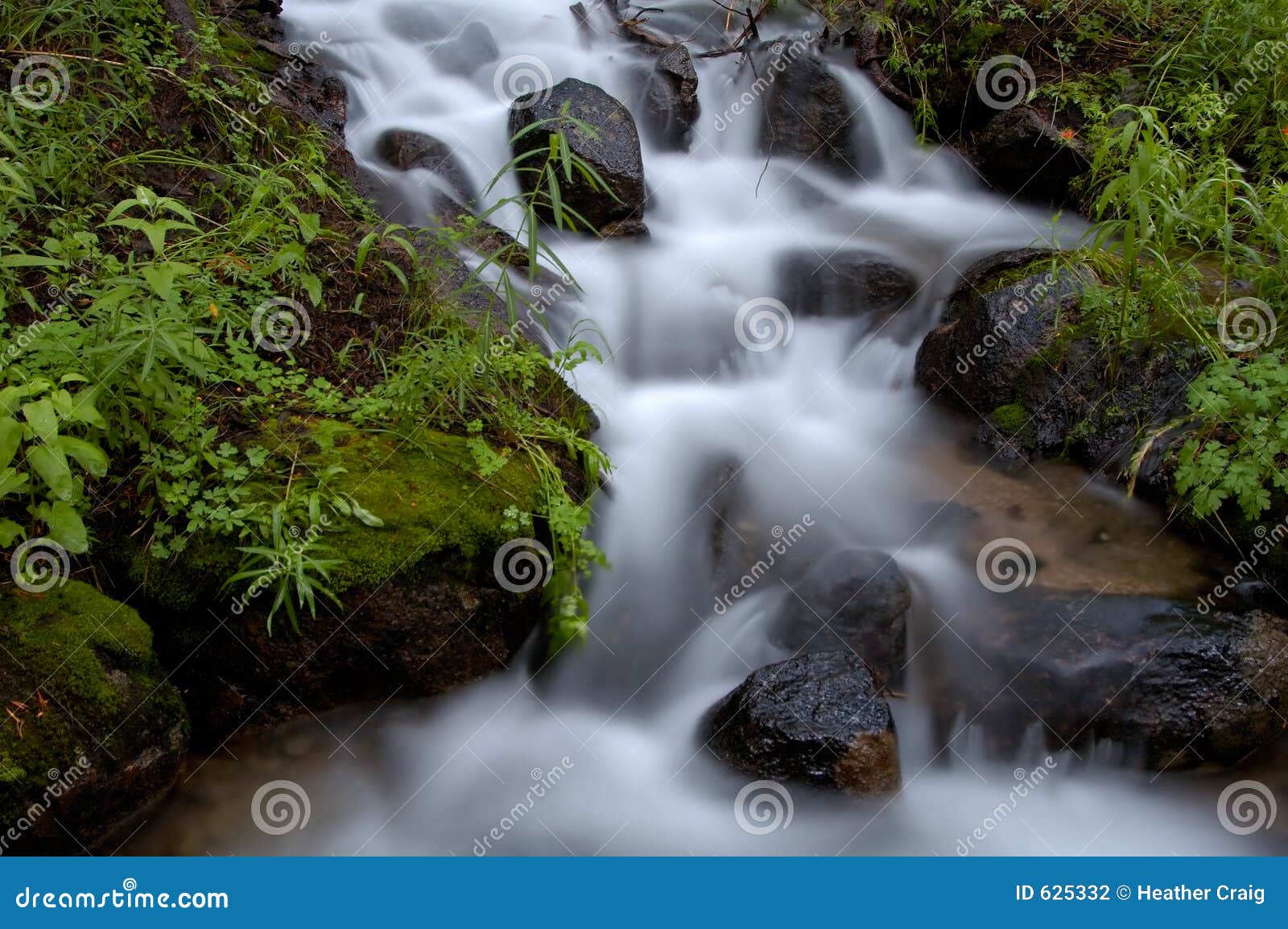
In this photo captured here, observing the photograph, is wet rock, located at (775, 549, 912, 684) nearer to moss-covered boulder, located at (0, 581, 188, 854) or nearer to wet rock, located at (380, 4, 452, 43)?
moss-covered boulder, located at (0, 581, 188, 854)

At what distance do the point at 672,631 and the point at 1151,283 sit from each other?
2.75 meters

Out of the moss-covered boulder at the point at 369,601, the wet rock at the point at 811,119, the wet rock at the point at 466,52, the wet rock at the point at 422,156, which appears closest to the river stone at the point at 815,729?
the moss-covered boulder at the point at 369,601

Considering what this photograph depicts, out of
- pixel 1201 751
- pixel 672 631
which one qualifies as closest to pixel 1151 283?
pixel 1201 751

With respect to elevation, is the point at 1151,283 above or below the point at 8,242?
above

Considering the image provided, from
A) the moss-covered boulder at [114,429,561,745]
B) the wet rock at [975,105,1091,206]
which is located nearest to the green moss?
the moss-covered boulder at [114,429,561,745]

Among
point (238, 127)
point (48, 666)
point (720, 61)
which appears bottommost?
point (48, 666)

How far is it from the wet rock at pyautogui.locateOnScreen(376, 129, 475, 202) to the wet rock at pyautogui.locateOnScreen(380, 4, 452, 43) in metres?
1.41

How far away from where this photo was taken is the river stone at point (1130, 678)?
11.2 ft

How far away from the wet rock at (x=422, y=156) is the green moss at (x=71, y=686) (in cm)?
354

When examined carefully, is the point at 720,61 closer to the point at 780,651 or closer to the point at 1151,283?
the point at 1151,283

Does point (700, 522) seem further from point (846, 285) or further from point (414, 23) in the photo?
point (414, 23)

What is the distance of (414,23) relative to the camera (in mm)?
6941

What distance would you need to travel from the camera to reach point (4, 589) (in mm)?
2885

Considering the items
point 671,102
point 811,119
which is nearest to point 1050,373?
point 811,119
